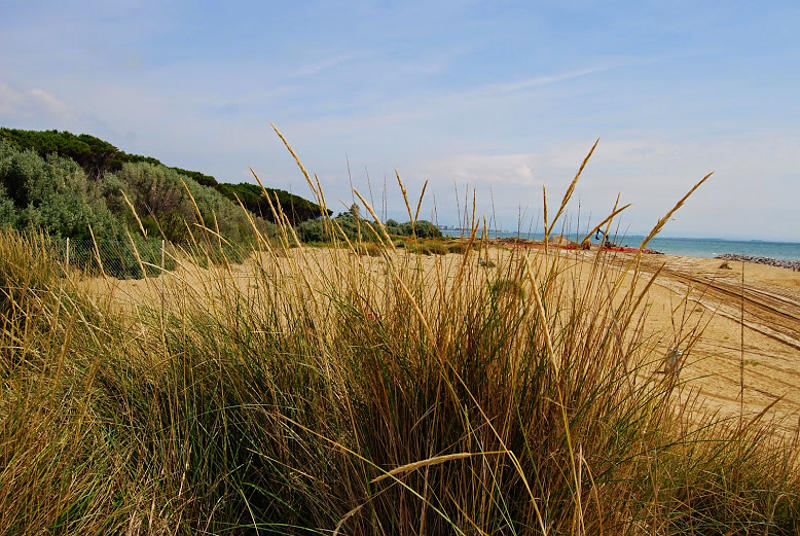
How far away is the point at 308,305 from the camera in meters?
1.88

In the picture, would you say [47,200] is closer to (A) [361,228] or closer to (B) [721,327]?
(A) [361,228]

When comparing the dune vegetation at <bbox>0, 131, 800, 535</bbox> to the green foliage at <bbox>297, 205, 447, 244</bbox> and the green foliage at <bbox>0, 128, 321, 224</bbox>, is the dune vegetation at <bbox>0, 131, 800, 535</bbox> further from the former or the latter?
the green foliage at <bbox>0, 128, 321, 224</bbox>

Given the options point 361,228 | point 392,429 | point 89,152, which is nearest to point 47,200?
point 89,152

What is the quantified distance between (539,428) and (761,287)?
485 inches

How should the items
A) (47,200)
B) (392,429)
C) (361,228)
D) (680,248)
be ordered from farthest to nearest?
(680,248), (47,200), (361,228), (392,429)

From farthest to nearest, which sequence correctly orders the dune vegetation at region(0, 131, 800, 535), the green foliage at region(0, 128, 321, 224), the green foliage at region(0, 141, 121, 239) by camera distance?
the green foliage at region(0, 128, 321, 224) → the green foliage at region(0, 141, 121, 239) → the dune vegetation at region(0, 131, 800, 535)

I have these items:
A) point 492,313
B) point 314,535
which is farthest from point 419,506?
point 492,313

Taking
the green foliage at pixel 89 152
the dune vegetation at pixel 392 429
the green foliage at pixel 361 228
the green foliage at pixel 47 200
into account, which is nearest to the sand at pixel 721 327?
the green foliage at pixel 361 228

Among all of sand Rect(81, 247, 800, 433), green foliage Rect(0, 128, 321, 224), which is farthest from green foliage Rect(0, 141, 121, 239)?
green foliage Rect(0, 128, 321, 224)

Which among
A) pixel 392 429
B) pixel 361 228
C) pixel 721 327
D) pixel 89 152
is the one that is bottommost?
pixel 721 327

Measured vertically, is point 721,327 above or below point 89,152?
below

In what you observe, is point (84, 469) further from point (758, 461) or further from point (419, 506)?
point (758, 461)

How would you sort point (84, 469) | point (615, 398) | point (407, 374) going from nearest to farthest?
point (407, 374) → point (615, 398) → point (84, 469)

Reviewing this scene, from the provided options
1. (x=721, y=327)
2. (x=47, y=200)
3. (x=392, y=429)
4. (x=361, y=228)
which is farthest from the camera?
(x=47, y=200)
